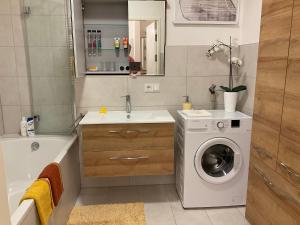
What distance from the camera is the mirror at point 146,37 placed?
2496 millimetres

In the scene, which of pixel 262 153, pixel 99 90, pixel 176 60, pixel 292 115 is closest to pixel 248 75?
pixel 176 60

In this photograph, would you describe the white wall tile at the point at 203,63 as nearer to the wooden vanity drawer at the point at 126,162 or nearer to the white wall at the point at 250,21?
→ the white wall at the point at 250,21

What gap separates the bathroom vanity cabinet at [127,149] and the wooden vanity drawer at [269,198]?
2.37 feet

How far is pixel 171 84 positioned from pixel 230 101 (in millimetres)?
623

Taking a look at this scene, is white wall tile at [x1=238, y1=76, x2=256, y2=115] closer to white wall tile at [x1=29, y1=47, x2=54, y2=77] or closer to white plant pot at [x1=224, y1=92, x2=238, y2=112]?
white plant pot at [x1=224, y1=92, x2=238, y2=112]

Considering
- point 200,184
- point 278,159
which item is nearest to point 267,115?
point 278,159

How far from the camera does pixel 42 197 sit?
4.91 feet

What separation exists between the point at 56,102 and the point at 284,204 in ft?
7.00

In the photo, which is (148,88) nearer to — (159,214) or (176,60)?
(176,60)

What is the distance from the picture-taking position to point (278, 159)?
5.17ft

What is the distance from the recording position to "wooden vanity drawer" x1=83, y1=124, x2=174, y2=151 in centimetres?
219

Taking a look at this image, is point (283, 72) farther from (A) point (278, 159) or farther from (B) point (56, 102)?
(B) point (56, 102)

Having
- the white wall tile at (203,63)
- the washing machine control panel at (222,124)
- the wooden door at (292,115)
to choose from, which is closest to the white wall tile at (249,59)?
the white wall tile at (203,63)

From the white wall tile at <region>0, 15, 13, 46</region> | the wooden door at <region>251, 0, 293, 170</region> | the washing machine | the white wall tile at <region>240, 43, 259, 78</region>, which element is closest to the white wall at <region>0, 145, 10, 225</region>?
the wooden door at <region>251, 0, 293, 170</region>
